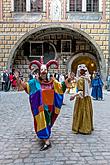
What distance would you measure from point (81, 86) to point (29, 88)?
1667mm

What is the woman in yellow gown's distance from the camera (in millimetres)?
8211

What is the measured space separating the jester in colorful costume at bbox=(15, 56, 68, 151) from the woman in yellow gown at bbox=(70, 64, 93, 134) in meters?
1.02

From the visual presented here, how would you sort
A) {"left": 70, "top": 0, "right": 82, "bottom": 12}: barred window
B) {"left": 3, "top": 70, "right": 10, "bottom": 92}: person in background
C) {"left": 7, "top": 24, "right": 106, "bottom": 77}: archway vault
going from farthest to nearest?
1. {"left": 70, "top": 0, "right": 82, "bottom": 12}: barred window
2. {"left": 7, "top": 24, "right": 106, "bottom": 77}: archway vault
3. {"left": 3, "top": 70, "right": 10, "bottom": 92}: person in background

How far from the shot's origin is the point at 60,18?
87.4 feet

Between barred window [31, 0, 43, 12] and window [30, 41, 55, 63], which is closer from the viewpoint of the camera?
barred window [31, 0, 43, 12]

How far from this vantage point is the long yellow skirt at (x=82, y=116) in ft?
26.9

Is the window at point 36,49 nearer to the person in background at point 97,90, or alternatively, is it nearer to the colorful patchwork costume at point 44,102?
the person in background at point 97,90

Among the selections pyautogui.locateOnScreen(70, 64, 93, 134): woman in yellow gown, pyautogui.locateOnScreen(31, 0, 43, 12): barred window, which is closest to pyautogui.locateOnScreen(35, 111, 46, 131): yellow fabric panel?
pyautogui.locateOnScreen(70, 64, 93, 134): woman in yellow gown

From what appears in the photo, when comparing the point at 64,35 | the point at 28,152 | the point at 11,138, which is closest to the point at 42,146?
the point at 28,152

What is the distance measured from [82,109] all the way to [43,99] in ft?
4.75

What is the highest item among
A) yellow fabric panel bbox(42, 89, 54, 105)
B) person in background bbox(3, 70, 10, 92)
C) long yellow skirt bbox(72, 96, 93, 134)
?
yellow fabric panel bbox(42, 89, 54, 105)

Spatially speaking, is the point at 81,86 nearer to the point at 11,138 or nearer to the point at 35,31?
the point at 11,138

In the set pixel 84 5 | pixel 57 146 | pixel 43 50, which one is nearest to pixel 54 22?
pixel 84 5

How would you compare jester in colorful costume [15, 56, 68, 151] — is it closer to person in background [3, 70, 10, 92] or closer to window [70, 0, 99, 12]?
person in background [3, 70, 10, 92]
